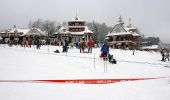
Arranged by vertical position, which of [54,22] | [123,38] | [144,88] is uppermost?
[54,22]

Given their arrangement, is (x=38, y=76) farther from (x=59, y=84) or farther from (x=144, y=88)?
(x=144, y=88)

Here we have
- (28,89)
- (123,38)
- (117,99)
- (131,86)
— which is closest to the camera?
(117,99)

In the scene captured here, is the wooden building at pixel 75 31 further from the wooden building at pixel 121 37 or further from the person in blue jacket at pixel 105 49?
the person in blue jacket at pixel 105 49

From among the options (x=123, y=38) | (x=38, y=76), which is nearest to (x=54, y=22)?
(x=123, y=38)

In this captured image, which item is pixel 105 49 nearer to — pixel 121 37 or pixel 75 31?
pixel 121 37

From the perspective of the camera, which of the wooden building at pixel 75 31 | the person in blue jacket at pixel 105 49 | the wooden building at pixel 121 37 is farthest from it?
the wooden building at pixel 75 31

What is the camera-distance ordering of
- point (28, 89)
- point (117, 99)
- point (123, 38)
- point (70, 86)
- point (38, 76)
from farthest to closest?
point (123, 38) → point (38, 76) → point (70, 86) → point (28, 89) → point (117, 99)

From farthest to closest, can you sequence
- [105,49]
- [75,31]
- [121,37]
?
[75,31], [121,37], [105,49]

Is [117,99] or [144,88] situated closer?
[117,99]

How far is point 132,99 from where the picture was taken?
9.94m

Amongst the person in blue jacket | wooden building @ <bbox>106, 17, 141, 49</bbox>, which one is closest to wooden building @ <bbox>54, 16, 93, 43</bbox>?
wooden building @ <bbox>106, 17, 141, 49</bbox>

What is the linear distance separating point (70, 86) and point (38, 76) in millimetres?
2739

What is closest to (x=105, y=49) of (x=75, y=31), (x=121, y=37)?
(x=121, y=37)

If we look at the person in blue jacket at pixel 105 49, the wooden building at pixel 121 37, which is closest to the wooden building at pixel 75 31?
the wooden building at pixel 121 37
